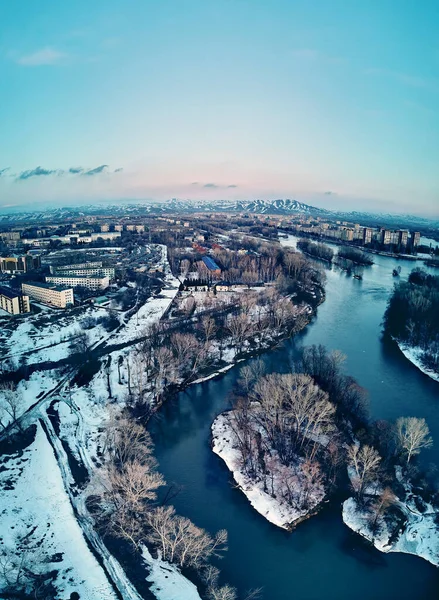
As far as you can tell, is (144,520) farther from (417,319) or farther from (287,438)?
(417,319)

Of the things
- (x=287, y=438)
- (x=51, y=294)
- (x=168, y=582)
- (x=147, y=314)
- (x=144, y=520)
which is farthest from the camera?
(x=51, y=294)

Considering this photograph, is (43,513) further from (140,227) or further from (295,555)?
(140,227)

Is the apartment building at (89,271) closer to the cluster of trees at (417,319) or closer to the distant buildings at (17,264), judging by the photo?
the distant buildings at (17,264)

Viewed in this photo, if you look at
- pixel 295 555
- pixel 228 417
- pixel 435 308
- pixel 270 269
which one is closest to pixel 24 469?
pixel 228 417

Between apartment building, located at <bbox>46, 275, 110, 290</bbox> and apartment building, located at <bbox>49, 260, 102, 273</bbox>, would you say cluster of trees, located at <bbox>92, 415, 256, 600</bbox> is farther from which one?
apartment building, located at <bbox>49, 260, 102, 273</bbox>

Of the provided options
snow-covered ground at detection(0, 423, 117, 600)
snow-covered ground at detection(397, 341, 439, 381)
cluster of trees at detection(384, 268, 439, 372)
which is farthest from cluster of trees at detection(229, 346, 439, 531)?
cluster of trees at detection(384, 268, 439, 372)

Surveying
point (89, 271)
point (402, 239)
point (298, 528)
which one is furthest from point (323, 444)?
point (402, 239)
